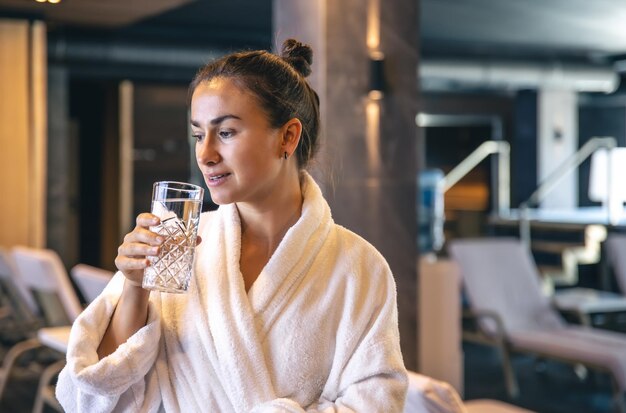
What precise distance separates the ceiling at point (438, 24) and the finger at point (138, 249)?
5936 millimetres

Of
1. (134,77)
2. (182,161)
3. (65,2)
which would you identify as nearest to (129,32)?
(134,77)

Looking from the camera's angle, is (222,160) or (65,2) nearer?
(222,160)

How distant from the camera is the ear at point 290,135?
1.63 m

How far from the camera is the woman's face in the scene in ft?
5.03

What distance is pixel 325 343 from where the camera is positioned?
1.61 m

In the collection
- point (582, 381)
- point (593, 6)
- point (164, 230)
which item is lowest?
point (582, 381)

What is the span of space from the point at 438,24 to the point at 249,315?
9.05 meters

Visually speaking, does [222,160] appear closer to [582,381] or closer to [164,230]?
[164,230]

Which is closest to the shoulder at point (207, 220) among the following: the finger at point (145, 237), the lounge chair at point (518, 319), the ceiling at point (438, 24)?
the finger at point (145, 237)

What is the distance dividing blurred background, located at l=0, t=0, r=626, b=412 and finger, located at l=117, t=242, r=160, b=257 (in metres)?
2.86

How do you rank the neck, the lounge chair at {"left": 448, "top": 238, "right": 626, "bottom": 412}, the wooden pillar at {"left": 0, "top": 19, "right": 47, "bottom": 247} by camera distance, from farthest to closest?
the wooden pillar at {"left": 0, "top": 19, "right": 47, "bottom": 247} → the lounge chair at {"left": 448, "top": 238, "right": 626, "bottom": 412} → the neck

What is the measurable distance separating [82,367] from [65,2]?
6267mm

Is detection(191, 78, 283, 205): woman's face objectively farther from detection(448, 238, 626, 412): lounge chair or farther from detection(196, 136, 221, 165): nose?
detection(448, 238, 626, 412): lounge chair

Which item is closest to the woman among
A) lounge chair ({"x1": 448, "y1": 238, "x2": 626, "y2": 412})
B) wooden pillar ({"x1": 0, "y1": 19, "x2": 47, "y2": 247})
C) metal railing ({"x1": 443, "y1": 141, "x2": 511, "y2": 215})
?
lounge chair ({"x1": 448, "y1": 238, "x2": 626, "y2": 412})
